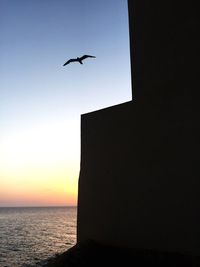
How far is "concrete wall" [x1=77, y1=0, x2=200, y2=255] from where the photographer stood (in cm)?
805

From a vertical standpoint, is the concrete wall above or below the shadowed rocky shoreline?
above

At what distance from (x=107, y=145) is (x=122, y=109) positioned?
124cm

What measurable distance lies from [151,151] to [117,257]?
114 inches

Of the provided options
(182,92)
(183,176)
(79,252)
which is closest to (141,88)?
(182,92)

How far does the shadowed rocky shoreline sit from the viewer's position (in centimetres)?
778

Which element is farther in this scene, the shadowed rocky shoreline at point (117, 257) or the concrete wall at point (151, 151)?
the concrete wall at point (151, 151)

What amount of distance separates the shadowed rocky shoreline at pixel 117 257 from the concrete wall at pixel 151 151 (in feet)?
0.62

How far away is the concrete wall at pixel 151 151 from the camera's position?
26.4 ft

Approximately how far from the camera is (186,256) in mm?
7758

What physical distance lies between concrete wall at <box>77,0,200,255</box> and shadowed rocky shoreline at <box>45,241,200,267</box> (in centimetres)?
19

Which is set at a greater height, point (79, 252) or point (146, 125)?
point (146, 125)

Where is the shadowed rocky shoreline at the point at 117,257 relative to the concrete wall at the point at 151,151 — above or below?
below

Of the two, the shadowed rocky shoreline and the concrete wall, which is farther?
the concrete wall

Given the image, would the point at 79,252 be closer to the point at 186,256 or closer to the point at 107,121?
the point at 186,256
